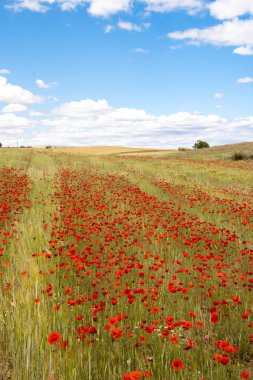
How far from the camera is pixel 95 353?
10.4 feet

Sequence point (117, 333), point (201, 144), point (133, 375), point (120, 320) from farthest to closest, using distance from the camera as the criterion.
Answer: point (201, 144) → point (120, 320) → point (117, 333) → point (133, 375)

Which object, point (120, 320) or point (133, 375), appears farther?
point (120, 320)

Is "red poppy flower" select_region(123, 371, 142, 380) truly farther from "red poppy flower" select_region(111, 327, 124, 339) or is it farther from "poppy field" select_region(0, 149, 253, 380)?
"red poppy flower" select_region(111, 327, 124, 339)

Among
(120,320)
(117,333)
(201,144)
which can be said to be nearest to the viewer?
(117,333)

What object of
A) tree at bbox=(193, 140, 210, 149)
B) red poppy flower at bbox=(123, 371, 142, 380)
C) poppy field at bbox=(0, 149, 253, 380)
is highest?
tree at bbox=(193, 140, 210, 149)

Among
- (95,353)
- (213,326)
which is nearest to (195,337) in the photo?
(213,326)

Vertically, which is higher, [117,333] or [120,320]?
[117,333]

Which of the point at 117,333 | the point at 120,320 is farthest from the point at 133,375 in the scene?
the point at 120,320

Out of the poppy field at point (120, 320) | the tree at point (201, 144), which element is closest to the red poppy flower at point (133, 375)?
the poppy field at point (120, 320)

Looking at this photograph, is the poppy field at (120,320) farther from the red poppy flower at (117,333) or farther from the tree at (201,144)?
the tree at (201,144)

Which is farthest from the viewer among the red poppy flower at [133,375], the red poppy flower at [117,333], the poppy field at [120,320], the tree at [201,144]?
the tree at [201,144]

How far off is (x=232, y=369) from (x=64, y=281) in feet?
7.79

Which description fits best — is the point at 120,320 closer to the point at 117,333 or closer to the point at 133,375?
the point at 117,333

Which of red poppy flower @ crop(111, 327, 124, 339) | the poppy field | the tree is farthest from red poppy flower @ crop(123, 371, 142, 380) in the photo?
the tree
